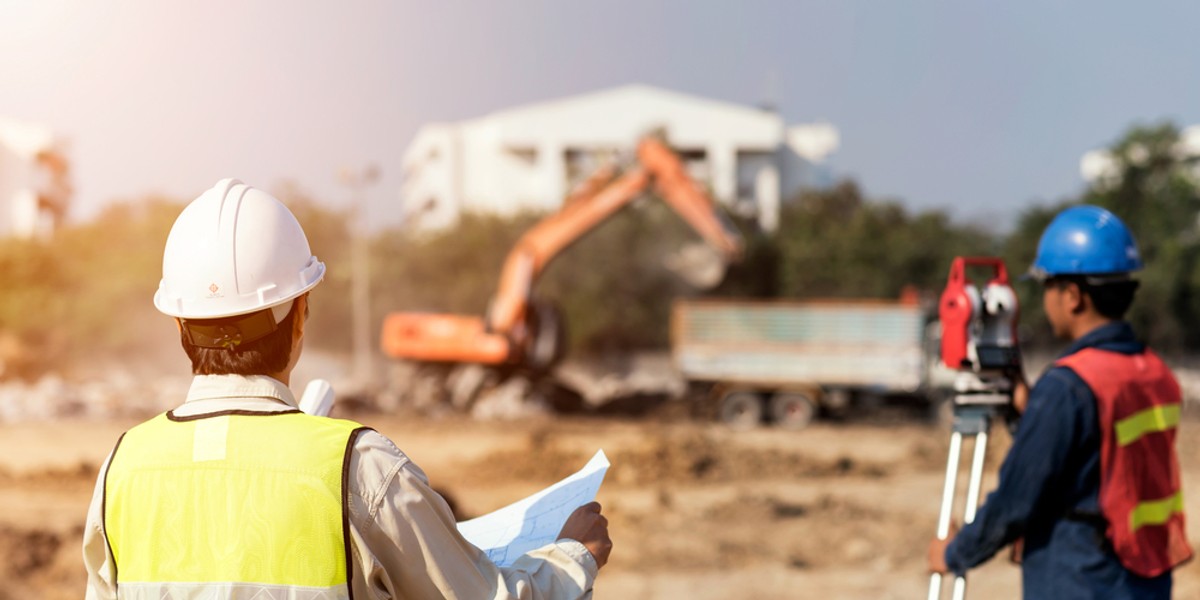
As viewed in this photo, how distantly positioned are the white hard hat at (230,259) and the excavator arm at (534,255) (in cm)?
1418

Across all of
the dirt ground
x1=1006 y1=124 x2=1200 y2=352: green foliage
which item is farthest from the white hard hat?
x1=1006 y1=124 x2=1200 y2=352: green foliage

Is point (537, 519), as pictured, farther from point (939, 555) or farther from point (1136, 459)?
point (1136, 459)

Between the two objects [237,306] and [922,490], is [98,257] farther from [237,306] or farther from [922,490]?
[237,306]

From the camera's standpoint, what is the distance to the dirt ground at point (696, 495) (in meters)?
7.27

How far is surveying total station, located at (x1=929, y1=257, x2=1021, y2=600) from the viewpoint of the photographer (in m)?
2.65

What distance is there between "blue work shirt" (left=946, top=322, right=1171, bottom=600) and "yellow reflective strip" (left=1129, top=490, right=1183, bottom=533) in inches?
3.6

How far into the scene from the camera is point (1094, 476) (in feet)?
8.22

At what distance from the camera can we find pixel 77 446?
14.0 meters

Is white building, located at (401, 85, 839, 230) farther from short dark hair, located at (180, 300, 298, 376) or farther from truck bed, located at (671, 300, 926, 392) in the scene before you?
short dark hair, located at (180, 300, 298, 376)

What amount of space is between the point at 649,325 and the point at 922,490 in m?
15.5

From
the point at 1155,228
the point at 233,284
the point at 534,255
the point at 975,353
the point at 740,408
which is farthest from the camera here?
the point at 1155,228

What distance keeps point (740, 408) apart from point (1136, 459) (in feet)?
43.1

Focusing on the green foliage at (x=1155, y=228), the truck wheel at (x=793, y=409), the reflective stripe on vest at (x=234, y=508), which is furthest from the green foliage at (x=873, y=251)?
the reflective stripe on vest at (x=234, y=508)

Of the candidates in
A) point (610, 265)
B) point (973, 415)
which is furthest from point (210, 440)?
point (610, 265)
